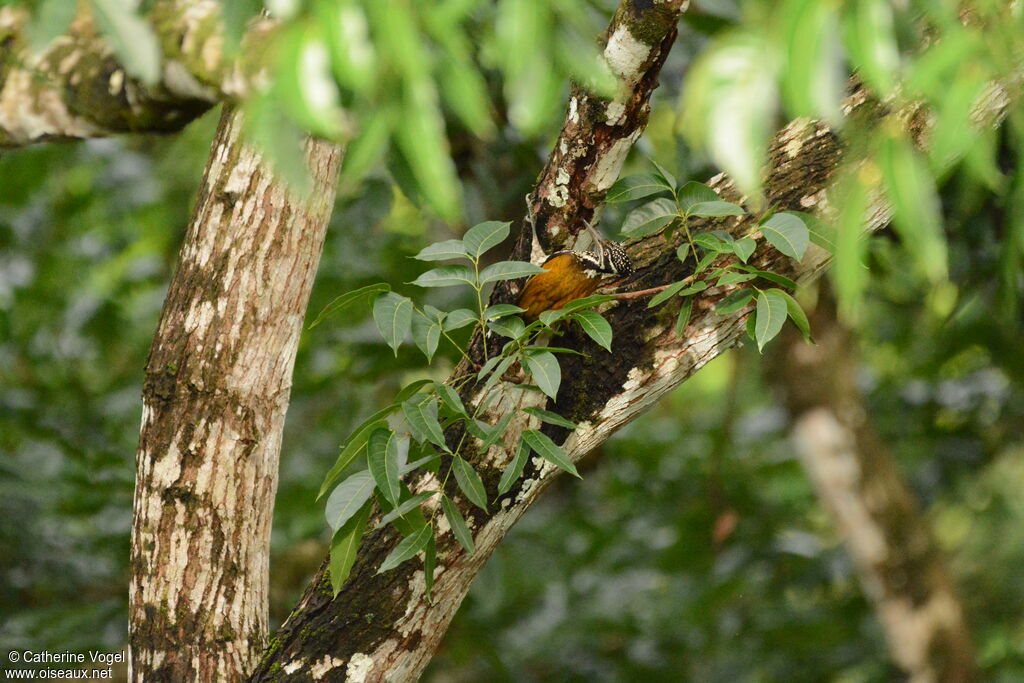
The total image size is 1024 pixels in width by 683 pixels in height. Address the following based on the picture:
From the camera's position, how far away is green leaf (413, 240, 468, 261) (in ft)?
4.01

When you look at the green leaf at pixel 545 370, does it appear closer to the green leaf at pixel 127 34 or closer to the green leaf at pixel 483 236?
the green leaf at pixel 483 236

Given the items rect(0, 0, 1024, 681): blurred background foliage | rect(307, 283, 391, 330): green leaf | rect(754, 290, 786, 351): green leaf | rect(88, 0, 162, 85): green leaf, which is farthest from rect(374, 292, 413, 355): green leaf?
rect(0, 0, 1024, 681): blurred background foliage

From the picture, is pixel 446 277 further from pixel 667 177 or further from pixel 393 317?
pixel 667 177

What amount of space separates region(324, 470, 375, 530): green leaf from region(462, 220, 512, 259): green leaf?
0.33 m

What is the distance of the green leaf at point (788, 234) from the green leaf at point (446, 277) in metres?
0.39

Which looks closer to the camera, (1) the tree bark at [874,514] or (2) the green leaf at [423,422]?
(2) the green leaf at [423,422]

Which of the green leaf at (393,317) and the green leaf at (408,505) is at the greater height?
the green leaf at (393,317)

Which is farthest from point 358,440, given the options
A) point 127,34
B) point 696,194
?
point 127,34

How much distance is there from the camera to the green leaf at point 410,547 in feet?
3.96

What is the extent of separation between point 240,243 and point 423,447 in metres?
0.45

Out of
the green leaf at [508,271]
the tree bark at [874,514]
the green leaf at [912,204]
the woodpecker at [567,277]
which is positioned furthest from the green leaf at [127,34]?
the tree bark at [874,514]

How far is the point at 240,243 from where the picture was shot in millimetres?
1461

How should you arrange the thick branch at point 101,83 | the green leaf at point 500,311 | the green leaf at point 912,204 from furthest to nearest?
the thick branch at point 101,83 → the green leaf at point 500,311 → the green leaf at point 912,204

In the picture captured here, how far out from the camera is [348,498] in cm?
124
